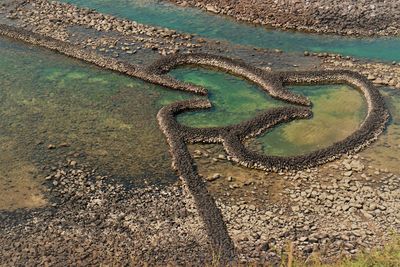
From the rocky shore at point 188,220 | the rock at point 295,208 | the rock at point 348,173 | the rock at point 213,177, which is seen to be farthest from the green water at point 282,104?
the rock at point 295,208

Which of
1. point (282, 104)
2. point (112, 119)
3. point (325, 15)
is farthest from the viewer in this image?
Result: point (325, 15)

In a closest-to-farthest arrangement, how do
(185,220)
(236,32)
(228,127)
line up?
(185,220) → (228,127) → (236,32)

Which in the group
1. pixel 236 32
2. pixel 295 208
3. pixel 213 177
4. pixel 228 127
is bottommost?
pixel 213 177

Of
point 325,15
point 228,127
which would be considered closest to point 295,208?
point 228,127

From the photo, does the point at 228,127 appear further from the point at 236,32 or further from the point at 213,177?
the point at 236,32

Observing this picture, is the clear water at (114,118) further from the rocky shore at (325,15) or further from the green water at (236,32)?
the rocky shore at (325,15)

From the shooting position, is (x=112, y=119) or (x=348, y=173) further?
(x=112, y=119)

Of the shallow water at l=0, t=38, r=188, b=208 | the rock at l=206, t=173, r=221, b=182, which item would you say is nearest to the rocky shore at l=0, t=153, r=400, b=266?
the rock at l=206, t=173, r=221, b=182

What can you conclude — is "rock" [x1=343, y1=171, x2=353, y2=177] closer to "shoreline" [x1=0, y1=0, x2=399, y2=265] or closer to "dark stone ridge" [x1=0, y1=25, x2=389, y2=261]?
"shoreline" [x1=0, y1=0, x2=399, y2=265]
